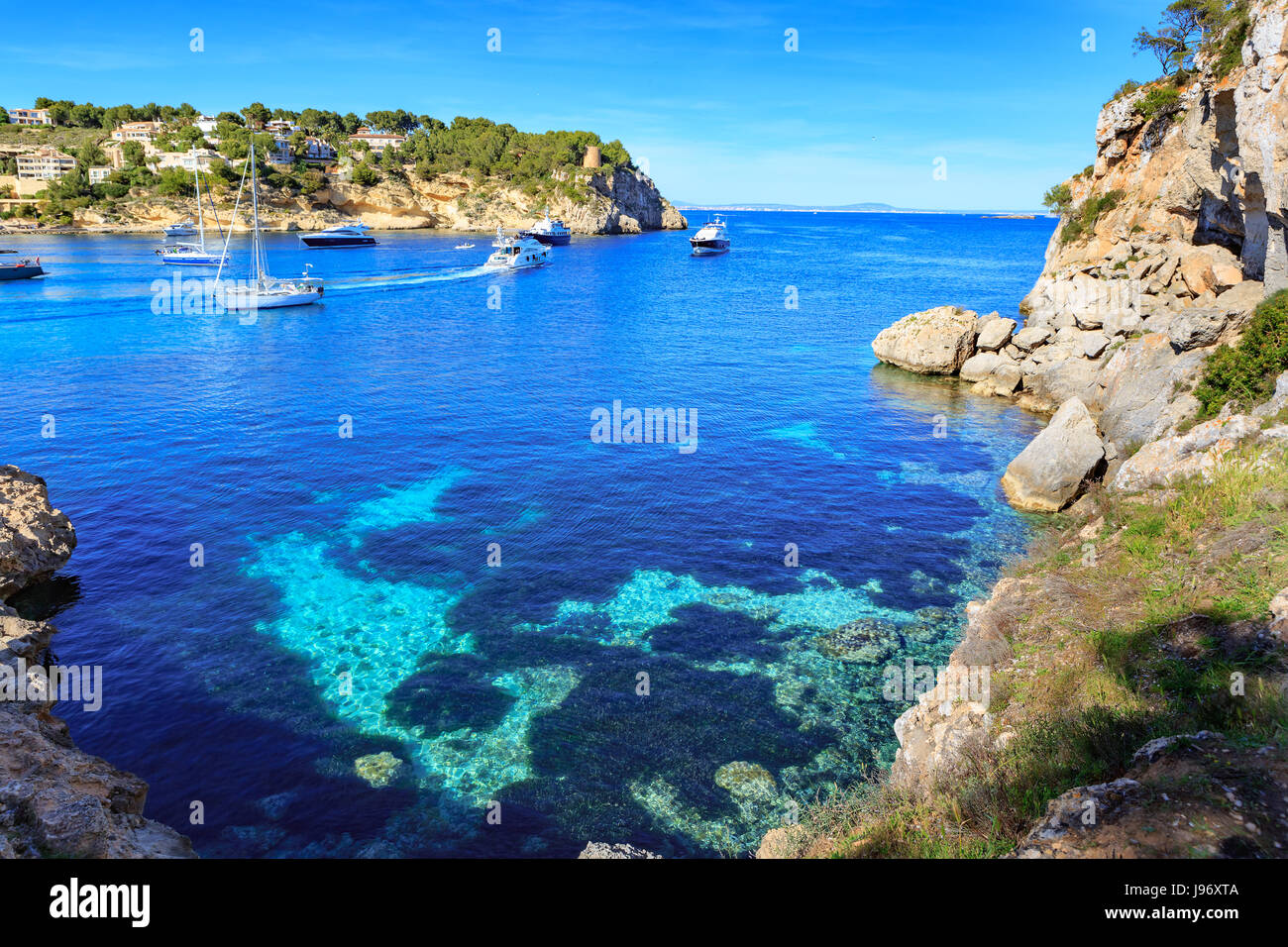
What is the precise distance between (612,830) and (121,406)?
38.2 m

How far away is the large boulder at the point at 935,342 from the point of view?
148ft

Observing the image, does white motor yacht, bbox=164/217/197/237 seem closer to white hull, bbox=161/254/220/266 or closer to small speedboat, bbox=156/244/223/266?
small speedboat, bbox=156/244/223/266

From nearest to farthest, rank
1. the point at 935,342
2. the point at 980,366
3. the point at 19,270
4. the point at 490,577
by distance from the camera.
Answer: the point at 490,577 → the point at 980,366 → the point at 935,342 → the point at 19,270

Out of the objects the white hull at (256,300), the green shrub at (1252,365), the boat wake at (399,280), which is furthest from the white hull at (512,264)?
the green shrub at (1252,365)

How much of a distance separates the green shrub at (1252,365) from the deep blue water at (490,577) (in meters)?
7.01

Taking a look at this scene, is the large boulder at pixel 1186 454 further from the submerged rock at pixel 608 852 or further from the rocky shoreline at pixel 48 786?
the rocky shoreline at pixel 48 786

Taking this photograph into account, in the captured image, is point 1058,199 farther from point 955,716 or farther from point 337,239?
point 337,239

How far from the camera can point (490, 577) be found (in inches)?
869

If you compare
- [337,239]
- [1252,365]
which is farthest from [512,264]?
[1252,365]

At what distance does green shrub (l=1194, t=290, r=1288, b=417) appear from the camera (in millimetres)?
20719

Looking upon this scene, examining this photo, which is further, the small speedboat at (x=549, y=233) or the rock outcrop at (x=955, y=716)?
the small speedboat at (x=549, y=233)

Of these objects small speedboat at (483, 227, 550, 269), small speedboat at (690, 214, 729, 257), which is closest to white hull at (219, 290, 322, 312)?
small speedboat at (483, 227, 550, 269)

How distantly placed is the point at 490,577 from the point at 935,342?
34.7 meters

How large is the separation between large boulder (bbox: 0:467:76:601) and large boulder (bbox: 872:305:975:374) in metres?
43.1
